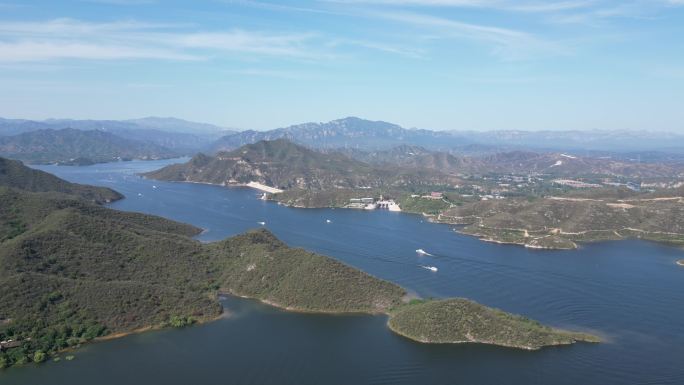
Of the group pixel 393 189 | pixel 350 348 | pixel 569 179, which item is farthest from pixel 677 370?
pixel 569 179

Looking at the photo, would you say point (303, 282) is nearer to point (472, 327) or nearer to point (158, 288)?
point (158, 288)

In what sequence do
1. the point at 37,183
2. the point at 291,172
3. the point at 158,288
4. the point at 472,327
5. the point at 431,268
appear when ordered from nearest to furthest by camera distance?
1. the point at 472,327
2. the point at 158,288
3. the point at 431,268
4. the point at 37,183
5. the point at 291,172

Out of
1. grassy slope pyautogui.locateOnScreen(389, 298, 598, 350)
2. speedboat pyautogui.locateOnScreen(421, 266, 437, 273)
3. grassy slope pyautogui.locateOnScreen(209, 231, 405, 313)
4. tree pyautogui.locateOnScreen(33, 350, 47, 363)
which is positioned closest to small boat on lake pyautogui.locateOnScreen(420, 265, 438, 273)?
speedboat pyautogui.locateOnScreen(421, 266, 437, 273)

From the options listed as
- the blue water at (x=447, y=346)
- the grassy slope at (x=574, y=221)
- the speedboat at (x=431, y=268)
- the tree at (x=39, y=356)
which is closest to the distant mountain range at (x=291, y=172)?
the grassy slope at (x=574, y=221)

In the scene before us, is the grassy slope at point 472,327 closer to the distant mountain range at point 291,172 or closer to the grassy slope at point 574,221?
the grassy slope at point 574,221

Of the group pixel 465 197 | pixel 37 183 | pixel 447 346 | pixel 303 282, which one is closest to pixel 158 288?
pixel 303 282

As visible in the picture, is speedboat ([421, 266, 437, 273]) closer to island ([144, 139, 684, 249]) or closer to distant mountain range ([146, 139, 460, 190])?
island ([144, 139, 684, 249])
